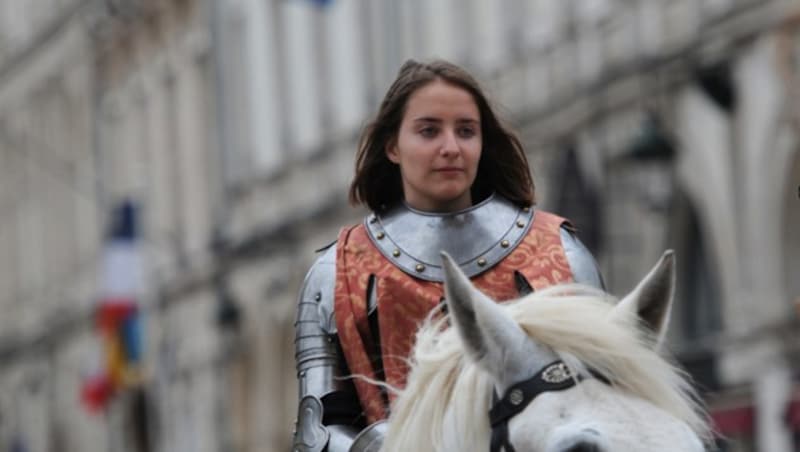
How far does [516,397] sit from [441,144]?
0.98 m

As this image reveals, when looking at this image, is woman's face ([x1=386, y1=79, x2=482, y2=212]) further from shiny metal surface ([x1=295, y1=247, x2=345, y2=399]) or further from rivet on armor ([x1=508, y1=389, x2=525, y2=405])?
rivet on armor ([x1=508, y1=389, x2=525, y2=405])

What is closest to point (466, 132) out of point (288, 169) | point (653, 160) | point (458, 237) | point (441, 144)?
point (441, 144)

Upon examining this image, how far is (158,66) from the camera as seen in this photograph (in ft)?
174

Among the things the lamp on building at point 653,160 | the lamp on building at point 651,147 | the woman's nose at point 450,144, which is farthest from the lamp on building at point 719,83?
the woman's nose at point 450,144

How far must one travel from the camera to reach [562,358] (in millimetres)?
5535

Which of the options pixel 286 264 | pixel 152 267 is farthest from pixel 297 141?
pixel 152 267

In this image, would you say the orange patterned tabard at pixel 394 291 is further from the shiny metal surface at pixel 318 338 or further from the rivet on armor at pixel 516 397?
the rivet on armor at pixel 516 397

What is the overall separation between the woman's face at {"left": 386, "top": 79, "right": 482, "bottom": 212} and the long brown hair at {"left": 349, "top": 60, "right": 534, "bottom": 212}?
28 millimetres

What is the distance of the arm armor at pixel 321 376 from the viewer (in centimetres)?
625

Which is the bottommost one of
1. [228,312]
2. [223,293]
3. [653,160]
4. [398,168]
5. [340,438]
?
[228,312]

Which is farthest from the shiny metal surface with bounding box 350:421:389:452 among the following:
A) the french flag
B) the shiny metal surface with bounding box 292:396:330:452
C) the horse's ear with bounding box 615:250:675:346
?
the french flag

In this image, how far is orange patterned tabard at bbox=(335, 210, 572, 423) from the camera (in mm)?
6230

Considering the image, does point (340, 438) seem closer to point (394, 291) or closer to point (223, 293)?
point (394, 291)

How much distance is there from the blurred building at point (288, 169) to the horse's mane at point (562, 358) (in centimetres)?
237
